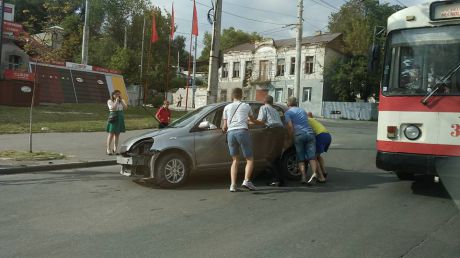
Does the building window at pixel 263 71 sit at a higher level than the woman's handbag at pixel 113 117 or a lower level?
higher

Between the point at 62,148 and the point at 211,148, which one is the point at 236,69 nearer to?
the point at 62,148

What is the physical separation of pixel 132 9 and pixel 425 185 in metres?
64.4

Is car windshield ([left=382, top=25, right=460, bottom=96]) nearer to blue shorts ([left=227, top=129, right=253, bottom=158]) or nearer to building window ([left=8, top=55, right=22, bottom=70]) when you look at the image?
blue shorts ([left=227, top=129, right=253, bottom=158])

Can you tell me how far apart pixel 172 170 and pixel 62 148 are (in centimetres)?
642

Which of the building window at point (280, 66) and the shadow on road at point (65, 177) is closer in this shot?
the shadow on road at point (65, 177)

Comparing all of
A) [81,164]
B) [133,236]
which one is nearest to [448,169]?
[133,236]

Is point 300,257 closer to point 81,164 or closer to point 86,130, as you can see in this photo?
point 81,164

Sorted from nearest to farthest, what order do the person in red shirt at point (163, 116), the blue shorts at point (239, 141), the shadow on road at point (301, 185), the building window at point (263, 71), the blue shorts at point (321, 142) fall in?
the blue shorts at point (239, 141), the shadow on road at point (301, 185), the blue shorts at point (321, 142), the person in red shirt at point (163, 116), the building window at point (263, 71)

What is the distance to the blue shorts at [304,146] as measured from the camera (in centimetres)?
898

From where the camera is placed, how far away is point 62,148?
13.9 m

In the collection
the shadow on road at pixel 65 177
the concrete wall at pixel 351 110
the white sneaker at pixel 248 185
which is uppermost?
the concrete wall at pixel 351 110

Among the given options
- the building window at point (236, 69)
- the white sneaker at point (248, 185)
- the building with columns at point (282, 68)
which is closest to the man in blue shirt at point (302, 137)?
the white sneaker at point (248, 185)

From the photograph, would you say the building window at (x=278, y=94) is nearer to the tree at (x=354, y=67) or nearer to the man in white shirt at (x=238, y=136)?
the tree at (x=354, y=67)

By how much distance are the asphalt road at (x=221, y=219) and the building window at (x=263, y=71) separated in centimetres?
4654
